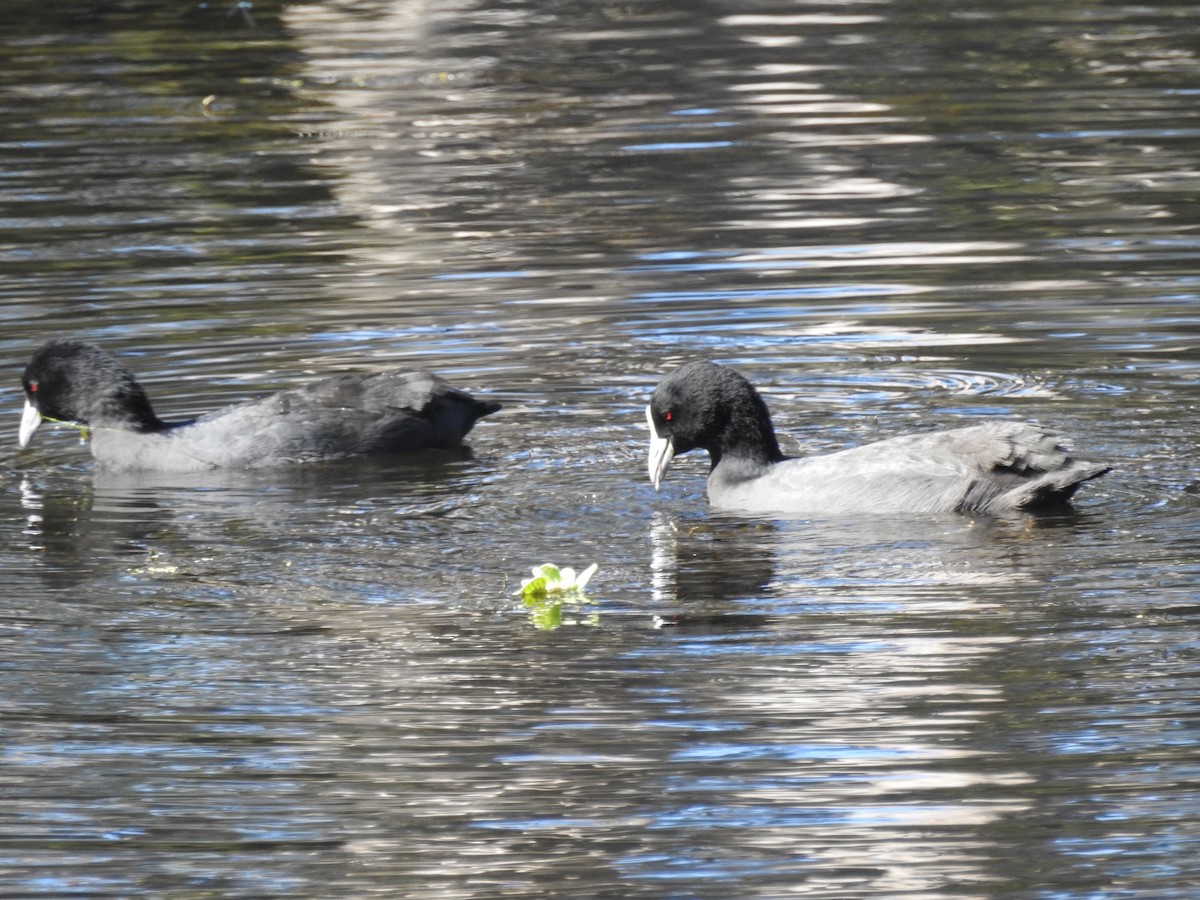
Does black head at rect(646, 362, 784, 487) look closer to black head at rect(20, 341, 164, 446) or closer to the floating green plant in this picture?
the floating green plant

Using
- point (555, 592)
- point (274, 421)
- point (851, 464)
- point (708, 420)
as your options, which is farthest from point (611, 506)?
point (274, 421)

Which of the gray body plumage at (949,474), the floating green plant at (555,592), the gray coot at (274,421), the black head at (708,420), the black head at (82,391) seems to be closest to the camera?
the floating green plant at (555,592)

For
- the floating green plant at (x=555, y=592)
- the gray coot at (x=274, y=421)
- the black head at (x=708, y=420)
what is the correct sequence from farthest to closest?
1. the gray coot at (x=274, y=421)
2. the black head at (x=708, y=420)
3. the floating green plant at (x=555, y=592)

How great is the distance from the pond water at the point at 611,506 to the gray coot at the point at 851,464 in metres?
0.15

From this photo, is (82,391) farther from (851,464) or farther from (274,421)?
(851,464)

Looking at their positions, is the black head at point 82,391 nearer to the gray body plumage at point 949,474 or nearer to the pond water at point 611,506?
the pond water at point 611,506

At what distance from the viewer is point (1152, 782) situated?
20.3 ft

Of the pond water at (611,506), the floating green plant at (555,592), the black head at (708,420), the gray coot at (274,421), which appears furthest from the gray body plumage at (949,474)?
the gray coot at (274,421)

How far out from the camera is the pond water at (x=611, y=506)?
616cm

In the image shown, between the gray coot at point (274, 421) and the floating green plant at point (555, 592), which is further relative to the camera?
the gray coot at point (274, 421)

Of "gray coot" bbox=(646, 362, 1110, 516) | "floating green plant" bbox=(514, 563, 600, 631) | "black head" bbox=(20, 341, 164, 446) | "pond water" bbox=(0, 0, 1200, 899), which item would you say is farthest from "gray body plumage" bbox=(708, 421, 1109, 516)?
"black head" bbox=(20, 341, 164, 446)

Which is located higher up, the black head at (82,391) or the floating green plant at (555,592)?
the black head at (82,391)

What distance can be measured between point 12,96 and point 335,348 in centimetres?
979

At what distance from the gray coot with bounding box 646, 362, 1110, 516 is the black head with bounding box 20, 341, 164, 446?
279 centimetres
